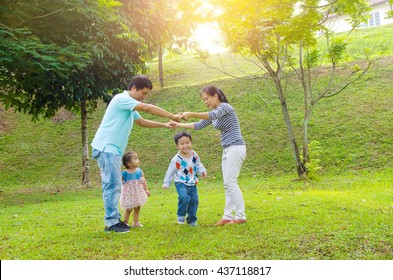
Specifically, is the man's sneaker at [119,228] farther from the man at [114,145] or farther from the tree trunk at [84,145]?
the tree trunk at [84,145]

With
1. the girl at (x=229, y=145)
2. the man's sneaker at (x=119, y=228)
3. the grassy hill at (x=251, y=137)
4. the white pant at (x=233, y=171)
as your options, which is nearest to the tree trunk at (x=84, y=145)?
the grassy hill at (x=251, y=137)

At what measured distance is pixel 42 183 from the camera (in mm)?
16781

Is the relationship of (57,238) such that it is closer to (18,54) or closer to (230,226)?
(230,226)

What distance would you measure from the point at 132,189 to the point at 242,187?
6928 mm

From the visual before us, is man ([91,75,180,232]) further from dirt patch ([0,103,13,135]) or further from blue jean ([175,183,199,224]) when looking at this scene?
dirt patch ([0,103,13,135])

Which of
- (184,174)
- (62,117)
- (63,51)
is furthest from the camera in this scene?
(62,117)

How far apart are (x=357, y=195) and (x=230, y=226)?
439cm

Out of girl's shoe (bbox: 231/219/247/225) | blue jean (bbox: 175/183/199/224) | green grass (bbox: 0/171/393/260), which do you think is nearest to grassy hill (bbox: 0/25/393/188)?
green grass (bbox: 0/171/393/260)

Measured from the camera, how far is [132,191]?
20.2ft

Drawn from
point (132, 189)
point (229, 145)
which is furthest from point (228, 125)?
point (132, 189)

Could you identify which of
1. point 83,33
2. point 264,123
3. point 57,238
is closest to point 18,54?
point 83,33

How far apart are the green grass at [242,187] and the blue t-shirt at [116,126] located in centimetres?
119

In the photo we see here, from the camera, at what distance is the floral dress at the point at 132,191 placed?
6102 mm

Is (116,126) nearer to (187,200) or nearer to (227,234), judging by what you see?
(187,200)
